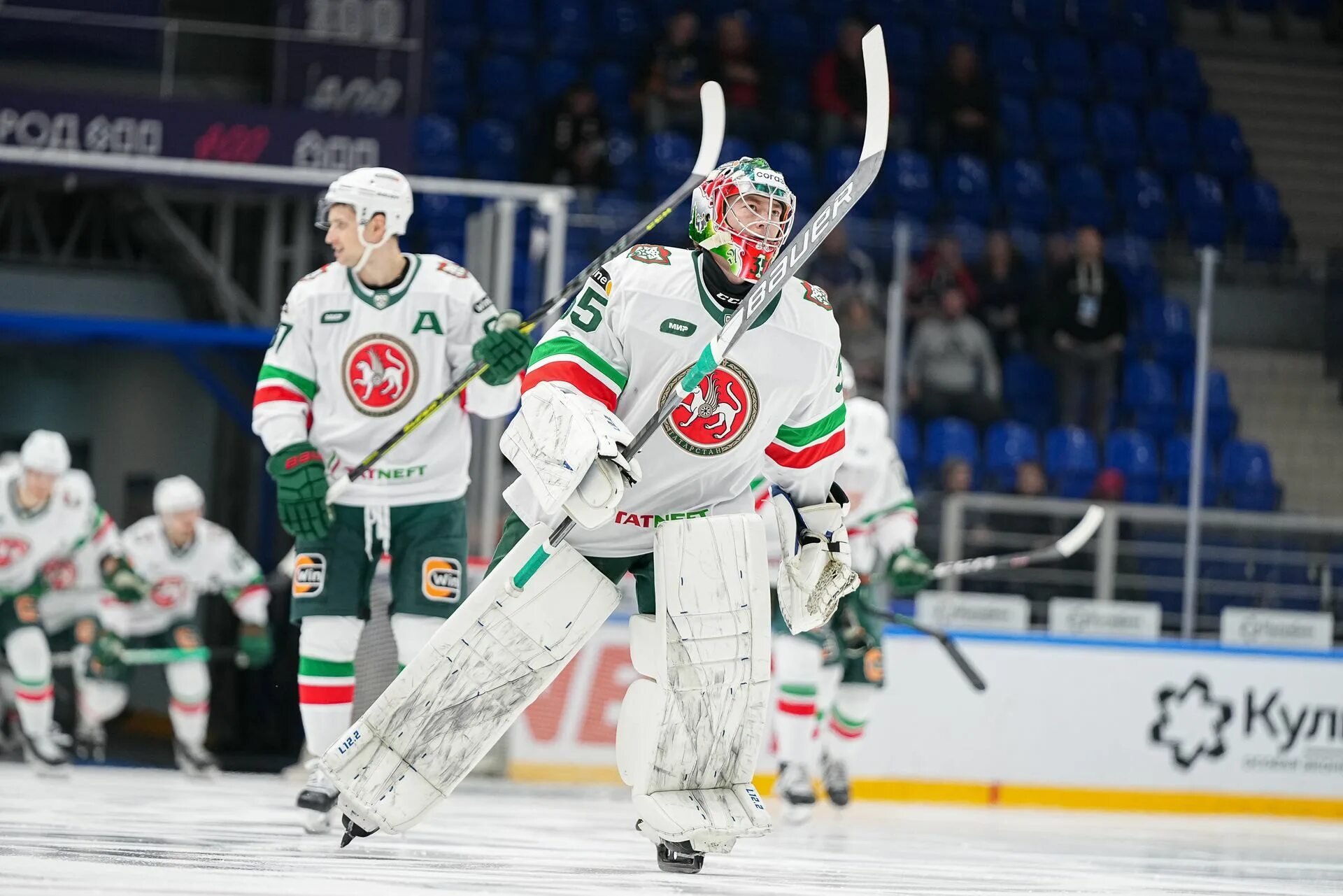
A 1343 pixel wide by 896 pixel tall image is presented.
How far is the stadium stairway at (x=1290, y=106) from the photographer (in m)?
12.1

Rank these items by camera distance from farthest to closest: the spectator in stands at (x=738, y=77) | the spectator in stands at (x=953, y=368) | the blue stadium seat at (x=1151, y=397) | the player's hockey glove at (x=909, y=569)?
the spectator in stands at (x=738, y=77)
the spectator in stands at (x=953, y=368)
the blue stadium seat at (x=1151, y=397)
the player's hockey glove at (x=909, y=569)

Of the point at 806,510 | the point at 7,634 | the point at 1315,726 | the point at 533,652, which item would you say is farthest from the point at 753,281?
the point at 1315,726

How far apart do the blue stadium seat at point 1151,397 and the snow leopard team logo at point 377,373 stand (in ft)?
13.7

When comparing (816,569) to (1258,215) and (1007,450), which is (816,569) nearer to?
(1007,450)

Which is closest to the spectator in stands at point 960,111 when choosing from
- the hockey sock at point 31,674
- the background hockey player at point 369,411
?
the hockey sock at point 31,674

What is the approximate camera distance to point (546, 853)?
14.4 feet

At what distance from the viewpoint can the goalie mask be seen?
3873 mm

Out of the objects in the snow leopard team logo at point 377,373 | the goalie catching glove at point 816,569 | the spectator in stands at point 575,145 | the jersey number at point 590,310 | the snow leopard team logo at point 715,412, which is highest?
the spectator in stands at point 575,145

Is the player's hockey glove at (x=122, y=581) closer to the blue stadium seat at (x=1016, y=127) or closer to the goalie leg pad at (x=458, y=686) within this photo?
the goalie leg pad at (x=458, y=686)

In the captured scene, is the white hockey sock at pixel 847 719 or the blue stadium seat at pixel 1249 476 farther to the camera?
the blue stadium seat at pixel 1249 476

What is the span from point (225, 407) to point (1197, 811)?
14.5ft

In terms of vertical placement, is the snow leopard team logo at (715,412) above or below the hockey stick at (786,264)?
below

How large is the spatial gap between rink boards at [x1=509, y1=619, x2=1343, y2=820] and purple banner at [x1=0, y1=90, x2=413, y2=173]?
220 cm

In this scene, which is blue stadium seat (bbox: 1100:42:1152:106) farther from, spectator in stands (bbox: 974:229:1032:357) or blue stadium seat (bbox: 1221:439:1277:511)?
blue stadium seat (bbox: 1221:439:1277:511)
